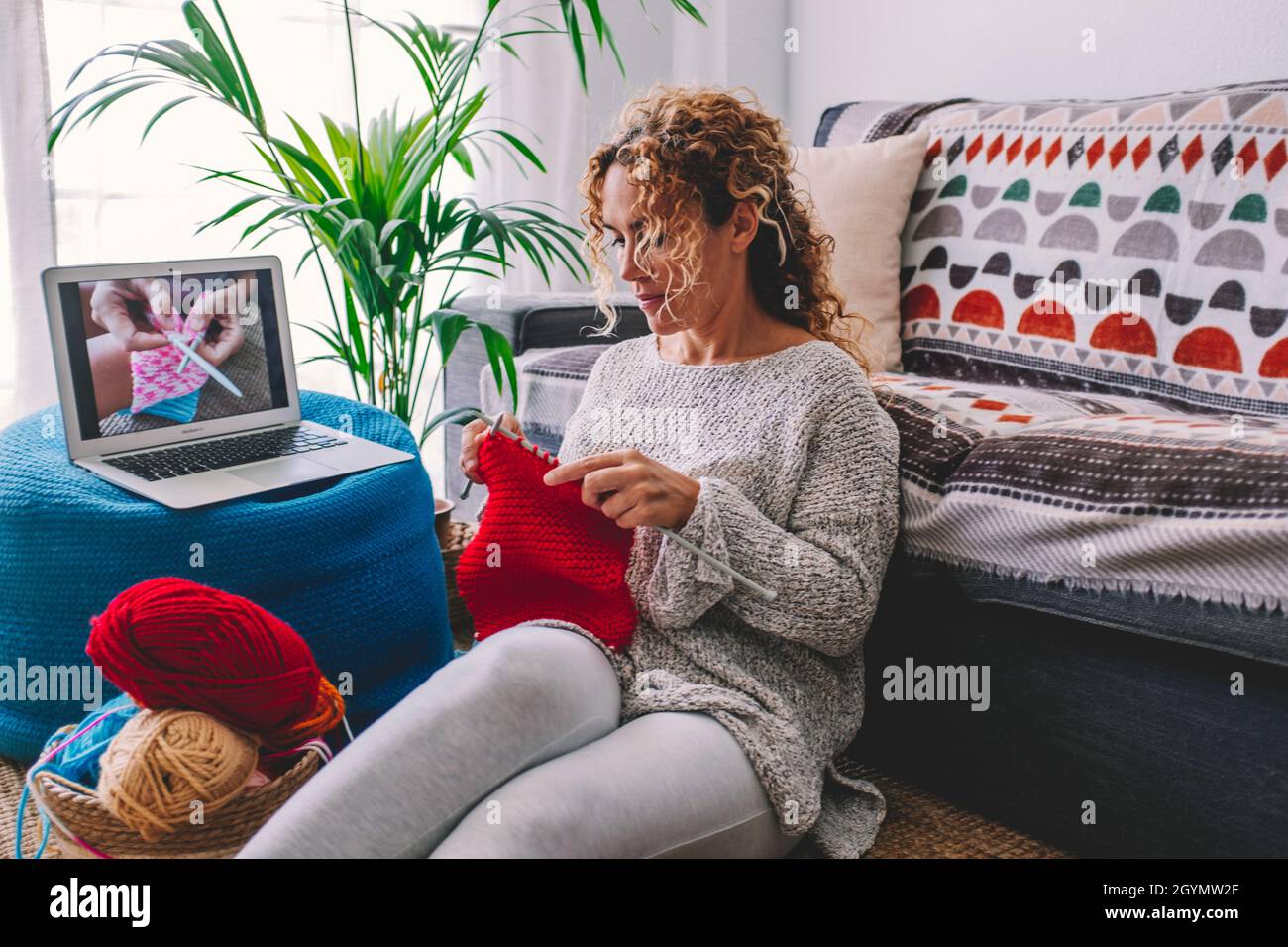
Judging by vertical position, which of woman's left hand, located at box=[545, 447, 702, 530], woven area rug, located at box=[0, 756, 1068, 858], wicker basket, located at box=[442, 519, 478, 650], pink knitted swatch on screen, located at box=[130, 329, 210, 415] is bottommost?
woven area rug, located at box=[0, 756, 1068, 858]

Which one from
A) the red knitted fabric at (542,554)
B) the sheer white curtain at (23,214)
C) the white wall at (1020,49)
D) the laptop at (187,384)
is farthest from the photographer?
the sheer white curtain at (23,214)

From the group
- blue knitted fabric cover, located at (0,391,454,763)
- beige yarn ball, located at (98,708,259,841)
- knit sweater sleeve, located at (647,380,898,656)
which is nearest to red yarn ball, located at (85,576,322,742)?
beige yarn ball, located at (98,708,259,841)

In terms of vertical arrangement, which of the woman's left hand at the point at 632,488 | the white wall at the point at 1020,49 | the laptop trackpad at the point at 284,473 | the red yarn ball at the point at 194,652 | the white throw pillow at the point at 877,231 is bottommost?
the red yarn ball at the point at 194,652

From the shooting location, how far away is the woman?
0.92m

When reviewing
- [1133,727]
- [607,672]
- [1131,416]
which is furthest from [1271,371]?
[607,672]

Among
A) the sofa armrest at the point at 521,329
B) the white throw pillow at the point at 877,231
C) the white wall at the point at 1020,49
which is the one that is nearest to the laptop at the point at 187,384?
the sofa armrest at the point at 521,329

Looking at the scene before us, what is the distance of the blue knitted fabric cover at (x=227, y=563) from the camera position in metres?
1.37

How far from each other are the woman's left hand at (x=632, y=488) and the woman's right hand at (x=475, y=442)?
14 cm

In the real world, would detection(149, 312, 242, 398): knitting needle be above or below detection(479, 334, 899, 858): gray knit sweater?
above

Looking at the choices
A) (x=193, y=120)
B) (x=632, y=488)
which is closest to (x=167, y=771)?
(x=632, y=488)

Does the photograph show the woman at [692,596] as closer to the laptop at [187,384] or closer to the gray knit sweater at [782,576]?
the gray knit sweater at [782,576]

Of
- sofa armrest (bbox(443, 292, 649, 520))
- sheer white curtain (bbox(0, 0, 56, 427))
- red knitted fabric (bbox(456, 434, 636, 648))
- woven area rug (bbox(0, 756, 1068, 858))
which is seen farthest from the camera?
sheer white curtain (bbox(0, 0, 56, 427))

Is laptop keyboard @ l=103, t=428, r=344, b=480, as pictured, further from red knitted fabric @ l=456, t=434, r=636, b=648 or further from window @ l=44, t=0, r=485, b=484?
window @ l=44, t=0, r=485, b=484

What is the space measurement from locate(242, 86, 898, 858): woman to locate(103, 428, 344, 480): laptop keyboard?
1.46 ft
